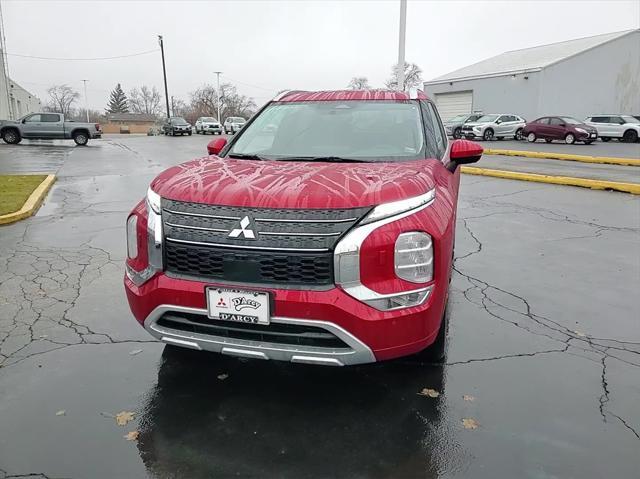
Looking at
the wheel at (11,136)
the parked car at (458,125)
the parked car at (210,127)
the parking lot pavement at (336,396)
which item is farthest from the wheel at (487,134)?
the parking lot pavement at (336,396)

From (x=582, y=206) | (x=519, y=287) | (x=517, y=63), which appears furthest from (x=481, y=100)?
(x=519, y=287)

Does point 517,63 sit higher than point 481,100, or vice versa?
point 517,63

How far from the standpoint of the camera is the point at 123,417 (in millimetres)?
2752

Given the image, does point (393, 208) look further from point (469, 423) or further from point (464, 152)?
point (464, 152)

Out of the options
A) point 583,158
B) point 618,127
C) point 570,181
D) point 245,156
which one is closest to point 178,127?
point 618,127

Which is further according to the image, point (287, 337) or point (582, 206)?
point (582, 206)

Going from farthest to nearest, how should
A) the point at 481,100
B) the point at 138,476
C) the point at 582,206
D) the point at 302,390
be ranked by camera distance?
the point at 481,100
the point at 582,206
the point at 302,390
the point at 138,476

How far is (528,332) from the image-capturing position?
151 inches

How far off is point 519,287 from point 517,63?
1647 inches

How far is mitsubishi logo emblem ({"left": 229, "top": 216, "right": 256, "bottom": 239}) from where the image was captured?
2.53 m

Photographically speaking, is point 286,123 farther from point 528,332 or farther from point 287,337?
point 528,332

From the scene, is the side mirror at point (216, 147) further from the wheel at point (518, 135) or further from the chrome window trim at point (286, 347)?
the wheel at point (518, 135)

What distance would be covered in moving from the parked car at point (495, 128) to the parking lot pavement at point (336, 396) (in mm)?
27644


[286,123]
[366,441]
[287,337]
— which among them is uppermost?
[286,123]
